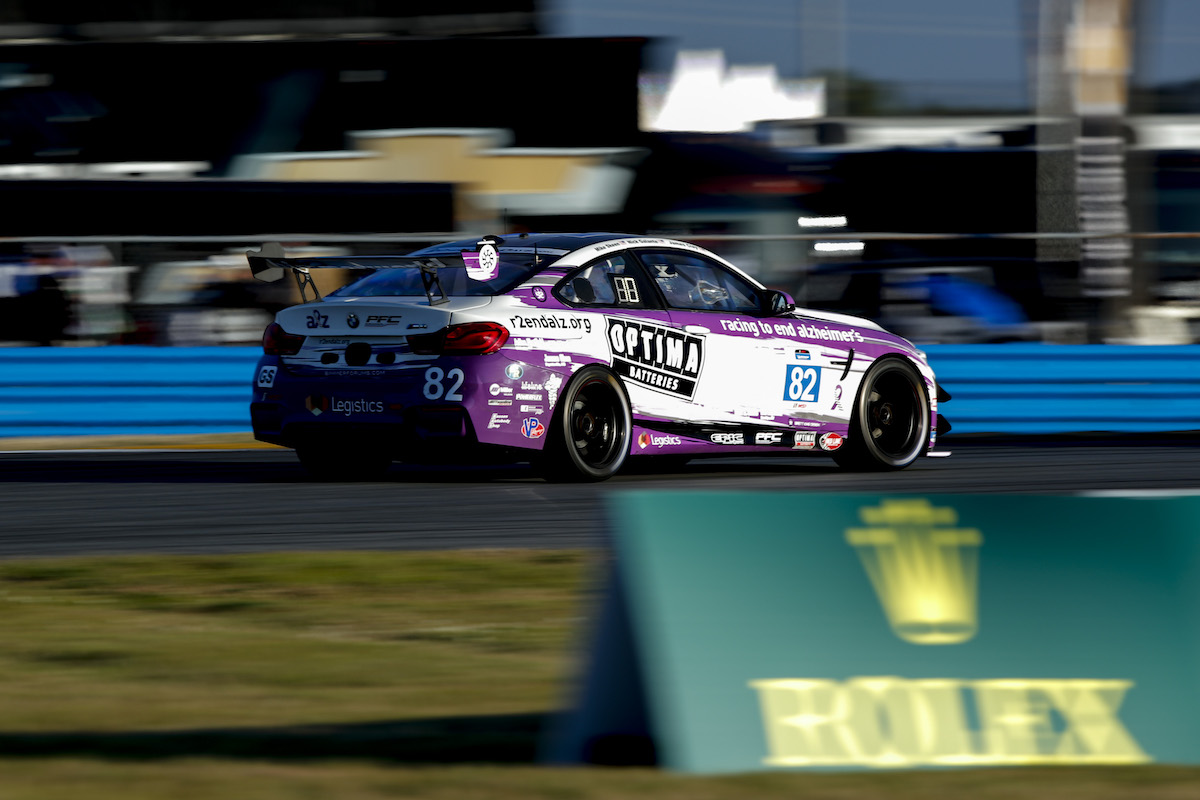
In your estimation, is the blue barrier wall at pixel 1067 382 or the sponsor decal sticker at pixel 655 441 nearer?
the sponsor decal sticker at pixel 655 441

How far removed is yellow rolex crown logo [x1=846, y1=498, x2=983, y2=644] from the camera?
416cm

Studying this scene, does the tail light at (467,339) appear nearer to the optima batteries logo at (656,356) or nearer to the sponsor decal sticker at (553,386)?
the sponsor decal sticker at (553,386)

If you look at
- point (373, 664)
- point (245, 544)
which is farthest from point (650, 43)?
point (373, 664)

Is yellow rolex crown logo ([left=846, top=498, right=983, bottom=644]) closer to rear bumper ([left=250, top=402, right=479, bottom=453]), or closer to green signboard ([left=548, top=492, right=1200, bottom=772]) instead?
green signboard ([left=548, top=492, right=1200, bottom=772])

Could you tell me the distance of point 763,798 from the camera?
3971 mm

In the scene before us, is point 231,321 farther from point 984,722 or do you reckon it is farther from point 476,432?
point 984,722

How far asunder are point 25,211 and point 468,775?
71.6 ft

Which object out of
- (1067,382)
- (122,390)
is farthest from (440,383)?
(1067,382)

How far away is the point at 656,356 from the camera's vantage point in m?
11.1

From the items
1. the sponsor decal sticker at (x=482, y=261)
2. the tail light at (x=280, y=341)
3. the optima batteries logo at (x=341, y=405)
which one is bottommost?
the optima batteries logo at (x=341, y=405)

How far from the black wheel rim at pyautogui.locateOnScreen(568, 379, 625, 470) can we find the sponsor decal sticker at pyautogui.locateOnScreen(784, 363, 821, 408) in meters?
1.30

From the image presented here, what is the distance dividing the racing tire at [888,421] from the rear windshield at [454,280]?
7.87 ft

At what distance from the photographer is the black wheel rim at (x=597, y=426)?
10773 mm

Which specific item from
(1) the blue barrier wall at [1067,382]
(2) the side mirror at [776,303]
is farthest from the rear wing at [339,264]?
(1) the blue barrier wall at [1067,382]
